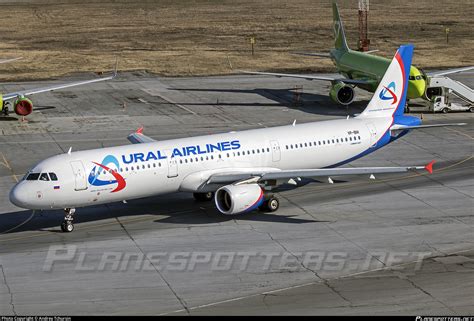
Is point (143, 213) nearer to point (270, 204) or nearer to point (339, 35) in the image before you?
point (270, 204)

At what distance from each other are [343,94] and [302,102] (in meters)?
5.64

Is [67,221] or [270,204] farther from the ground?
[67,221]

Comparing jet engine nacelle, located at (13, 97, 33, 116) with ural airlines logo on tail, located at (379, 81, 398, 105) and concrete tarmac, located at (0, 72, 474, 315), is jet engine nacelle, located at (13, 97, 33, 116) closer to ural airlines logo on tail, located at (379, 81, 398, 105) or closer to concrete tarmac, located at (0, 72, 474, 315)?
concrete tarmac, located at (0, 72, 474, 315)

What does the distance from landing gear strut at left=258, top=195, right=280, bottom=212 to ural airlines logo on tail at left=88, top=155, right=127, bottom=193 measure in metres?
7.79

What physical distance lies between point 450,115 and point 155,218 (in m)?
38.4

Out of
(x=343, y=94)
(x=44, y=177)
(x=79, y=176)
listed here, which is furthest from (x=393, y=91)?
(x=343, y=94)

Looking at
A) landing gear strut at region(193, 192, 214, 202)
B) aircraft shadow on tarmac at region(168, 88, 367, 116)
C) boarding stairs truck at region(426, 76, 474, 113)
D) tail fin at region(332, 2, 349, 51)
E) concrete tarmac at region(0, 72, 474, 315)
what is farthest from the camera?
tail fin at region(332, 2, 349, 51)

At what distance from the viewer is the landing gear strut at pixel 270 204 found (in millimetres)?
49375

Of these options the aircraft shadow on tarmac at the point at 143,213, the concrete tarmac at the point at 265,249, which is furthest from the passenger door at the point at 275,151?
the aircraft shadow on tarmac at the point at 143,213

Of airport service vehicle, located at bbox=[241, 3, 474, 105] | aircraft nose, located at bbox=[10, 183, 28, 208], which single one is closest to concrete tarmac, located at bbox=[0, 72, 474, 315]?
aircraft nose, located at bbox=[10, 183, 28, 208]

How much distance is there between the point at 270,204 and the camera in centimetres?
4947

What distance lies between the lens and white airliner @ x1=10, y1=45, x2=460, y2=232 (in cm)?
4534

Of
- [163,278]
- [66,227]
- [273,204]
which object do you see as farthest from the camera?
[273,204]

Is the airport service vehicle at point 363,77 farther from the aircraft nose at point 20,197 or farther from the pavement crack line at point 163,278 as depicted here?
the aircraft nose at point 20,197
